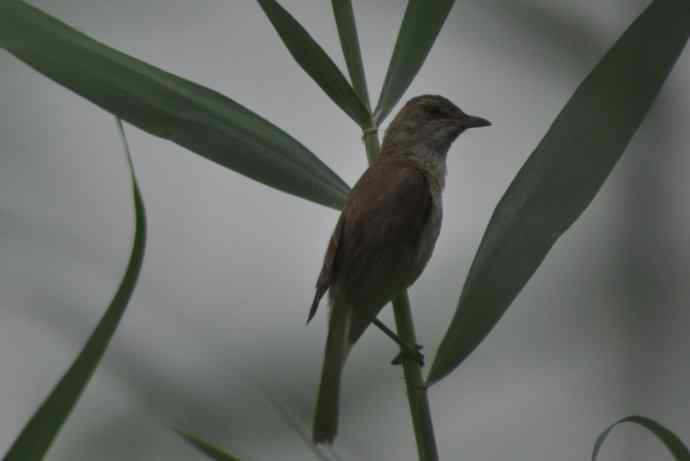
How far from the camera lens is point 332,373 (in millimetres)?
944

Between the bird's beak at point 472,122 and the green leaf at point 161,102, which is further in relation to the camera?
the bird's beak at point 472,122

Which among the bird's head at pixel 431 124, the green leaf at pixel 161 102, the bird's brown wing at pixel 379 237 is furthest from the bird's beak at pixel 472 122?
the green leaf at pixel 161 102

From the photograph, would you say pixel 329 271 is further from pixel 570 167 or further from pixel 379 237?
pixel 570 167

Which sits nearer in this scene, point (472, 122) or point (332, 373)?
point (332, 373)

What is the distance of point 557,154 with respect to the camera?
0.92 meters

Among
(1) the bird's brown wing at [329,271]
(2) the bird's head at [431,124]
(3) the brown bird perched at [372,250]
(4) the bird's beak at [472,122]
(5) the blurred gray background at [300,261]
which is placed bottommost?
(5) the blurred gray background at [300,261]

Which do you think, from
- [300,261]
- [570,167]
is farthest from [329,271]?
[300,261]

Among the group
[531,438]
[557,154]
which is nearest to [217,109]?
[557,154]

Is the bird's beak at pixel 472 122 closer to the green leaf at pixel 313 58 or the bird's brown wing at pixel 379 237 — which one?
the bird's brown wing at pixel 379 237

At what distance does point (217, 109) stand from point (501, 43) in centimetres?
129

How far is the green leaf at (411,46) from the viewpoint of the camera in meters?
1.11

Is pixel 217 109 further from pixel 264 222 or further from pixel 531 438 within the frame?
pixel 531 438

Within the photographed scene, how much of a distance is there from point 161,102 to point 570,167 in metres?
0.48

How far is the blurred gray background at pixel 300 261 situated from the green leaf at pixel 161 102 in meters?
0.73
